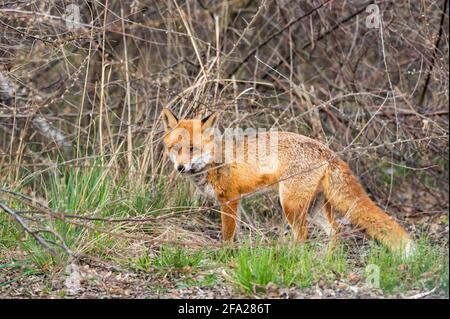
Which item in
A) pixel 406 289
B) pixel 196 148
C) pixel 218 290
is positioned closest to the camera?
pixel 406 289

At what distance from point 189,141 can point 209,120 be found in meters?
0.29

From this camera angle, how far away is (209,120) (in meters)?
6.94

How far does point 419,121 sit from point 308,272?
4033 mm

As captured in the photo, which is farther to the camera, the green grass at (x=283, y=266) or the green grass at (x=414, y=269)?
the green grass at (x=283, y=266)

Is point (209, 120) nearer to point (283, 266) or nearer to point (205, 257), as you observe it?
point (205, 257)

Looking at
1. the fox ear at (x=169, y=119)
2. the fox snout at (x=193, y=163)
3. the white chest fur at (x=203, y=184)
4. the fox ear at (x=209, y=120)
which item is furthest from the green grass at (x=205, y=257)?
the fox ear at (x=209, y=120)

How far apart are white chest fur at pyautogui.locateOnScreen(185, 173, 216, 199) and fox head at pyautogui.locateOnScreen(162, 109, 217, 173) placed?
12 centimetres

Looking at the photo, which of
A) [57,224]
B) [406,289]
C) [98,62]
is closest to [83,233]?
[57,224]

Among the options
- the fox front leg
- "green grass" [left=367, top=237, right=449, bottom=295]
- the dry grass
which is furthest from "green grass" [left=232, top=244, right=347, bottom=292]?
the fox front leg

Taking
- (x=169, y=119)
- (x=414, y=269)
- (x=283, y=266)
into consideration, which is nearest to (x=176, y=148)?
(x=169, y=119)

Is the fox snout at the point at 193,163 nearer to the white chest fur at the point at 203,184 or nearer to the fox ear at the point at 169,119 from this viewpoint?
the white chest fur at the point at 203,184

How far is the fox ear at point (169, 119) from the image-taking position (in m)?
7.04

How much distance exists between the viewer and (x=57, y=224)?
602cm

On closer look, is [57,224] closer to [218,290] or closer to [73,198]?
[73,198]
